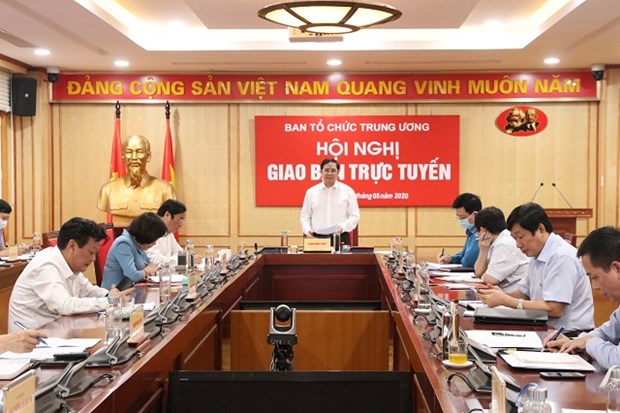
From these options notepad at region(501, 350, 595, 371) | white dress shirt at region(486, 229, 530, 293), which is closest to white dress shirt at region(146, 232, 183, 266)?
white dress shirt at region(486, 229, 530, 293)

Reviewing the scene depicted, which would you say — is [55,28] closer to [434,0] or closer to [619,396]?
[434,0]

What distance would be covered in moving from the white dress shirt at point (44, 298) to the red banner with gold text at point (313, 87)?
546cm

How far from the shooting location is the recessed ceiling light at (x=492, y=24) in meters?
7.09

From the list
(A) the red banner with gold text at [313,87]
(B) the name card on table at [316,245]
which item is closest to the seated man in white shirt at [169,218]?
(B) the name card on table at [316,245]

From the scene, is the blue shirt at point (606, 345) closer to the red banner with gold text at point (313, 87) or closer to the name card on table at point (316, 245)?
the name card on table at point (316, 245)

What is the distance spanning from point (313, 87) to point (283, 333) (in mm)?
6187

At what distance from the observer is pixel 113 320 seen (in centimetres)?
252

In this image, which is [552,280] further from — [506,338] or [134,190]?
[134,190]

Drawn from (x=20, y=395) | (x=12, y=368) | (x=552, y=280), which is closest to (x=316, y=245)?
(x=552, y=280)

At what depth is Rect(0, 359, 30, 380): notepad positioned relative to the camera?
2039mm

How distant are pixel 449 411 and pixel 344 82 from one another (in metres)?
7.06

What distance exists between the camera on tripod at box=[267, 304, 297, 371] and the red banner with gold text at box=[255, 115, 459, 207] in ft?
19.3

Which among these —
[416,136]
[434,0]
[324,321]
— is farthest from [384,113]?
[324,321]

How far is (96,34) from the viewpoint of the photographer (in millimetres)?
6527
